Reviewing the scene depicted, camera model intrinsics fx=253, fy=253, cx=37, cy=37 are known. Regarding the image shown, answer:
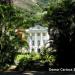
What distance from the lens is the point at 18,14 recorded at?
1484 centimetres

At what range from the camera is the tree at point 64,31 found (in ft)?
44.1

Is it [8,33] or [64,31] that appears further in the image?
[8,33]

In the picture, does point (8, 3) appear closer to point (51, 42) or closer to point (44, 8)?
point (44, 8)

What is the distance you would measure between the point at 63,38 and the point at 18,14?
3.13 meters

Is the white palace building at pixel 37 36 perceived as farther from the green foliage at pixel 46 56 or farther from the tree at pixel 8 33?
the tree at pixel 8 33

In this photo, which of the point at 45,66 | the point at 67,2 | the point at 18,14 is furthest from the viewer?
the point at 18,14

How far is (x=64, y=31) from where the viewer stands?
1366 centimetres

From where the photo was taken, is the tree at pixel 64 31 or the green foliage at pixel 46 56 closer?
the tree at pixel 64 31

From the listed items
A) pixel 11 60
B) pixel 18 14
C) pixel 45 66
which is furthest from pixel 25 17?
pixel 45 66

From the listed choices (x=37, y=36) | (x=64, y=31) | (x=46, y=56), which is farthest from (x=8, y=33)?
(x=37, y=36)

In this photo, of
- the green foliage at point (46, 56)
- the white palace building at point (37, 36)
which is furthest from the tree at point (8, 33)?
the white palace building at point (37, 36)

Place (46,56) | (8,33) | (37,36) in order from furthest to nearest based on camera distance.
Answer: (37,36)
(8,33)
(46,56)

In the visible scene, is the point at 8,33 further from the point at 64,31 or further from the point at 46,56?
the point at 64,31

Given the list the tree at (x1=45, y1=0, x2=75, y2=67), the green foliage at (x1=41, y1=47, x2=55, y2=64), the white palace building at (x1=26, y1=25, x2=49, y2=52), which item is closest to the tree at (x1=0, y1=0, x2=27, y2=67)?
the green foliage at (x1=41, y1=47, x2=55, y2=64)
